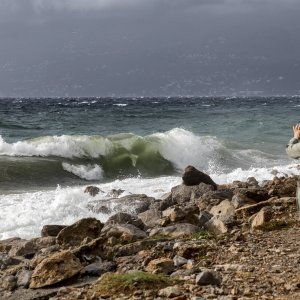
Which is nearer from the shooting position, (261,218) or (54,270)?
(54,270)

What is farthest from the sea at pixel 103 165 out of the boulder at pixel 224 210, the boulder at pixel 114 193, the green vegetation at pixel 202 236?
the green vegetation at pixel 202 236

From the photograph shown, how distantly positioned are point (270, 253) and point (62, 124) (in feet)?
115

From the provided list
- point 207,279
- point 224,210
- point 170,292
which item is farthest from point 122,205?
point 170,292

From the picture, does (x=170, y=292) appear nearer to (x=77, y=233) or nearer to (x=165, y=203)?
(x=77, y=233)

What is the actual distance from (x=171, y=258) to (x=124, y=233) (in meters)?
1.48

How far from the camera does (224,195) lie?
443 inches

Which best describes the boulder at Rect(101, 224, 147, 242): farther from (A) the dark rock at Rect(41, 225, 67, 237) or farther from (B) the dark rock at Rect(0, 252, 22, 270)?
(B) the dark rock at Rect(0, 252, 22, 270)

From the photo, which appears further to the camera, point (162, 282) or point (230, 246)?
point (230, 246)

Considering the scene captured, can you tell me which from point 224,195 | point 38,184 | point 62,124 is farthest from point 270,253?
point 62,124

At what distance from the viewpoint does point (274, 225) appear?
304 inches

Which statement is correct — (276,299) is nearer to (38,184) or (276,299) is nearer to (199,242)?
(199,242)

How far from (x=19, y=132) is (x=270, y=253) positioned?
1154 inches

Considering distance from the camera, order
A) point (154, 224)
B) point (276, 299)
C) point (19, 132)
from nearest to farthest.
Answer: point (276, 299), point (154, 224), point (19, 132)

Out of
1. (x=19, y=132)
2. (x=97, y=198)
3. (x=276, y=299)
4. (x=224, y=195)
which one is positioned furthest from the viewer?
(x=19, y=132)
